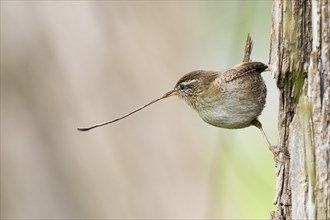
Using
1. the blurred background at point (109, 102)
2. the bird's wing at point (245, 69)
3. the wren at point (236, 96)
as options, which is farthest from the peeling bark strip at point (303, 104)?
the blurred background at point (109, 102)

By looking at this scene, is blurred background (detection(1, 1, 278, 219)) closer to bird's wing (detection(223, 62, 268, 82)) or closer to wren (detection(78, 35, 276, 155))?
wren (detection(78, 35, 276, 155))

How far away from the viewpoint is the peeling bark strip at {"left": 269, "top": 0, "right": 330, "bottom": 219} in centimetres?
231

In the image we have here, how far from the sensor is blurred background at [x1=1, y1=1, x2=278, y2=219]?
16.9 feet

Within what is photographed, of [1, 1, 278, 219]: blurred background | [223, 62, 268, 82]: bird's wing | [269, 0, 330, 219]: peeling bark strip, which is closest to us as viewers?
[269, 0, 330, 219]: peeling bark strip

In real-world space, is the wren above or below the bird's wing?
below

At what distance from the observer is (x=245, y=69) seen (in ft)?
10.9

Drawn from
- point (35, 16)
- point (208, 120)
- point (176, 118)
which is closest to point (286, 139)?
point (208, 120)

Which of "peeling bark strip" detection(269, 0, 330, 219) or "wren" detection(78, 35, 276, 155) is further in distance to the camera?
"wren" detection(78, 35, 276, 155)

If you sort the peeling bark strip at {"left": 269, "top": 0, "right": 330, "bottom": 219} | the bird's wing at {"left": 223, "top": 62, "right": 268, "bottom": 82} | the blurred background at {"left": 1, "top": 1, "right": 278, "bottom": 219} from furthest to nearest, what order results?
the blurred background at {"left": 1, "top": 1, "right": 278, "bottom": 219} < the bird's wing at {"left": 223, "top": 62, "right": 268, "bottom": 82} < the peeling bark strip at {"left": 269, "top": 0, "right": 330, "bottom": 219}

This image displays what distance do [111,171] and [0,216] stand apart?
94cm

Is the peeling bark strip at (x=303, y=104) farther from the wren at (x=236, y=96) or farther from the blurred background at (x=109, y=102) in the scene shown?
the blurred background at (x=109, y=102)

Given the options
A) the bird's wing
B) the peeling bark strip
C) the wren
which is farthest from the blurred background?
the peeling bark strip

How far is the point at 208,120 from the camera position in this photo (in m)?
3.50

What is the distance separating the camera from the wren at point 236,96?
3289 millimetres
